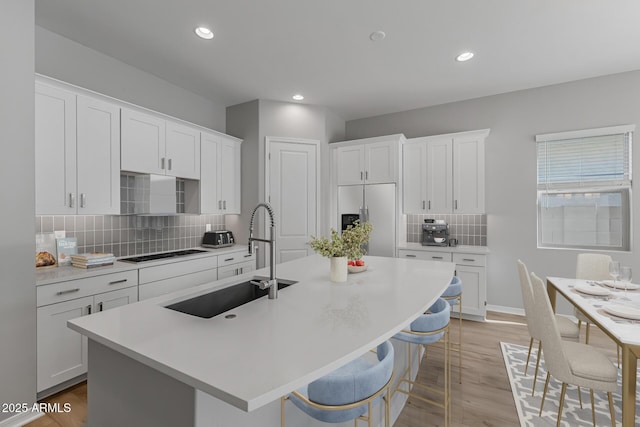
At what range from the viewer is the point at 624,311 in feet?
5.63

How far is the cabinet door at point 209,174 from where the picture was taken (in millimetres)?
3637

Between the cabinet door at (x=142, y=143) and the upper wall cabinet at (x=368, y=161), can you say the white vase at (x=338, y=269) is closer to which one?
the cabinet door at (x=142, y=143)

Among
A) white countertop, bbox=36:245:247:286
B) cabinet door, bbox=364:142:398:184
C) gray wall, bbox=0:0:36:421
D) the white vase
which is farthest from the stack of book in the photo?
cabinet door, bbox=364:142:398:184

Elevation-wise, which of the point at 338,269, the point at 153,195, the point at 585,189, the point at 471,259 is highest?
the point at 585,189

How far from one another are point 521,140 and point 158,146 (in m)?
4.49

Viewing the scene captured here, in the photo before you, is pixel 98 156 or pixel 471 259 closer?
pixel 98 156

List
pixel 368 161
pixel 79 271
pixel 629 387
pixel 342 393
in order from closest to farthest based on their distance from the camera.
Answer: pixel 342 393 < pixel 629 387 < pixel 79 271 < pixel 368 161

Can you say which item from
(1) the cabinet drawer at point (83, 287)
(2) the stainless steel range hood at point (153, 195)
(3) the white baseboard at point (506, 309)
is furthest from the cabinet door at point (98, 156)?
(3) the white baseboard at point (506, 309)

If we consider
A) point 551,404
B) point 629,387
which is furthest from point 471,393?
point 629,387

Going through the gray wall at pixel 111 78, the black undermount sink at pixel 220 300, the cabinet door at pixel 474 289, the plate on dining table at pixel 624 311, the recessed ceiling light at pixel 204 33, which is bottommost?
the cabinet door at pixel 474 289

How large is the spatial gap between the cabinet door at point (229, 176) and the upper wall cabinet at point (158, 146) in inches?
16.3

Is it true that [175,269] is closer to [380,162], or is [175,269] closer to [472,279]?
[380,162]

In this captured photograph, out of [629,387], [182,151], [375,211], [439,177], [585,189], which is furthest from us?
[375,211]

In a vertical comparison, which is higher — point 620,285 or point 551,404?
point 620,285
